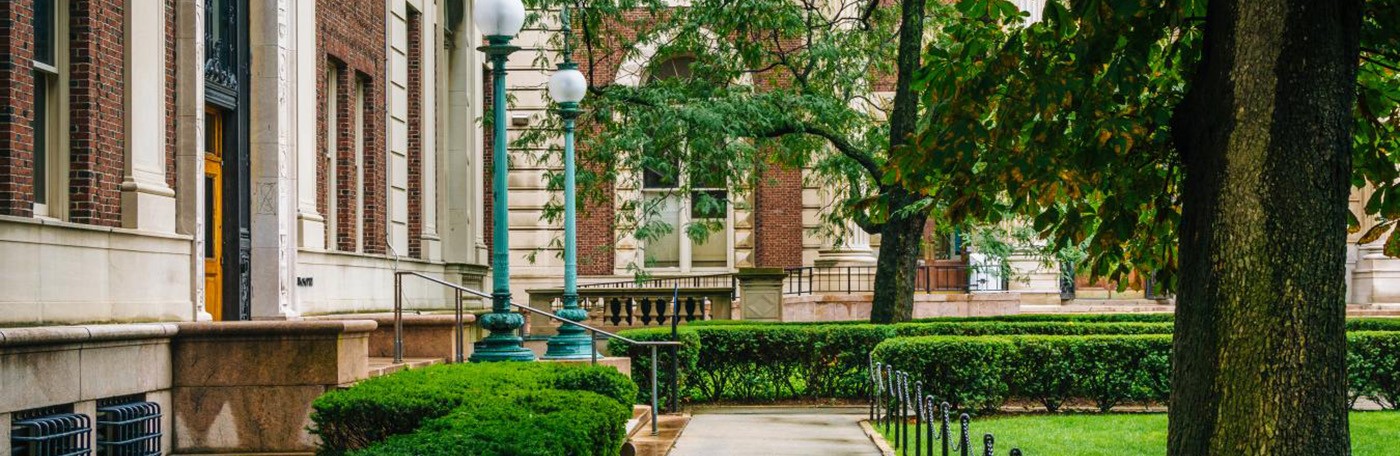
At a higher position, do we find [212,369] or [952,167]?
[952,167]

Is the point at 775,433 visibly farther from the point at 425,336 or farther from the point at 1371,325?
the point at 1371,325

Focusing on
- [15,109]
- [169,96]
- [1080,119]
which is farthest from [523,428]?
[169,96]

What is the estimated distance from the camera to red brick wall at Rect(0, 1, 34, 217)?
1184cm

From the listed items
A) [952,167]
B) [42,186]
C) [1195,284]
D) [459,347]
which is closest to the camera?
[1195,284]

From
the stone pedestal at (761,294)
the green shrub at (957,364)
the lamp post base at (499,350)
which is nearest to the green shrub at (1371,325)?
the green shrub at (957,364)

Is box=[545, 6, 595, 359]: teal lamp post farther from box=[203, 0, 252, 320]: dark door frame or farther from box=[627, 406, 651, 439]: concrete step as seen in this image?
box=[203, 0, 252, 320]: dark door frame

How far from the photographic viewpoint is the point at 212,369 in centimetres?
1341

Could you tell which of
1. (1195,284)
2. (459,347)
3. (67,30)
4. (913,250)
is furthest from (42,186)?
(913,250)

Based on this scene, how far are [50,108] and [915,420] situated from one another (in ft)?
30.7

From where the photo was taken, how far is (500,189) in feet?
48.0

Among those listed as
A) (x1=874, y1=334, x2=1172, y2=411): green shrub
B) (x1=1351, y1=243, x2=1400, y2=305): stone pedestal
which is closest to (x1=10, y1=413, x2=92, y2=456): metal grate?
(x1=874, y1=334, x2=1172, y2=411): green shrub

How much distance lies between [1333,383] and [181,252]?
1005 cm

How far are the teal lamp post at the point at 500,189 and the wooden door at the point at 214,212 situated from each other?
4096mm

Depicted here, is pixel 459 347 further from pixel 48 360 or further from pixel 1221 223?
pixel 1221 223
